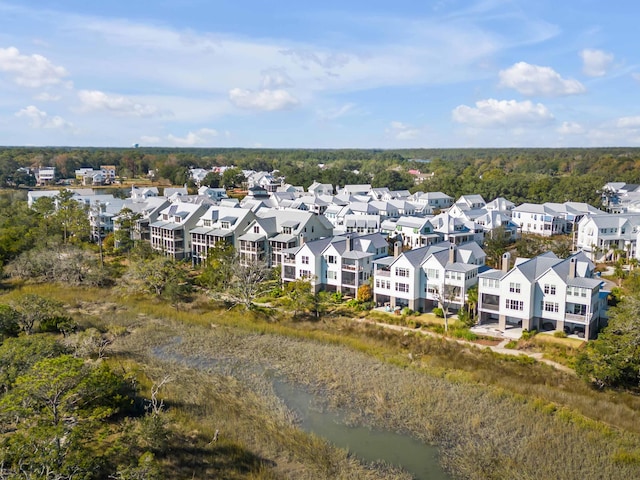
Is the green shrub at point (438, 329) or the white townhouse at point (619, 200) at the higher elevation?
the white townhouse at point (619, 200)

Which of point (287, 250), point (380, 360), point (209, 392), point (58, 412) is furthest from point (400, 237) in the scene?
point (58, 412)

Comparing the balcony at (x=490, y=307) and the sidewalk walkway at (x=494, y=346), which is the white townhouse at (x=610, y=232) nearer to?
the balcony at (x=490, y=307)

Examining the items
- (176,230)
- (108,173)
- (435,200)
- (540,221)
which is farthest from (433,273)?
(108,173)

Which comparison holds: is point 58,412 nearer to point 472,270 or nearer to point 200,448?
point 200,448

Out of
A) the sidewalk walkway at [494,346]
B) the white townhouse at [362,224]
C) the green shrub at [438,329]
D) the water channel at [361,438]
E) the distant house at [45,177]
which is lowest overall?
the water channel at [361,438]

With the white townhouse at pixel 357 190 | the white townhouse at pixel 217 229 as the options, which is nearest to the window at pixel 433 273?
the white townhouse at pixel 217 229

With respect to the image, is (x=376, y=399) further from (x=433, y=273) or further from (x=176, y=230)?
(x=176, y=230)
